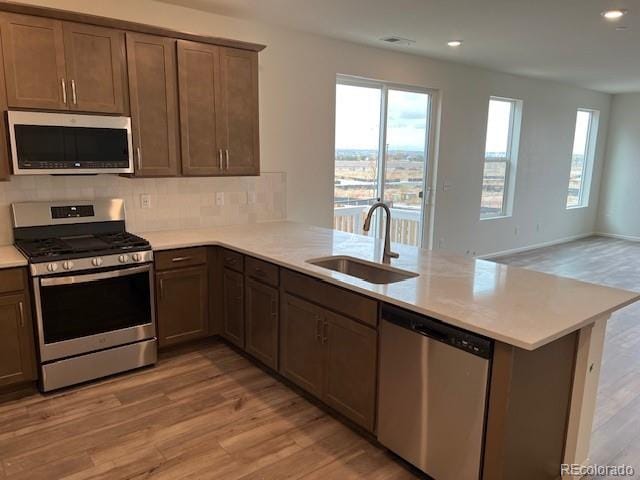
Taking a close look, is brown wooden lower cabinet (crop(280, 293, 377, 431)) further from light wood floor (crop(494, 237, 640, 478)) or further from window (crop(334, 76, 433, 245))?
window (crop(334, 76, 433, 245))

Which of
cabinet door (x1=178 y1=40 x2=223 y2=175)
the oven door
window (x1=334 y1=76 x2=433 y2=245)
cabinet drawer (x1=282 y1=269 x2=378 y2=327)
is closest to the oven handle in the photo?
the oven door

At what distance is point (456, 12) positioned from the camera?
3.55 metres

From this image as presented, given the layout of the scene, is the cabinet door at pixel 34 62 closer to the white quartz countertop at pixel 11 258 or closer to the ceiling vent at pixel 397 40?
the white quartz countertop at pixel 11 258

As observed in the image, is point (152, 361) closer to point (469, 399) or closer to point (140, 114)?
point (140, 114)

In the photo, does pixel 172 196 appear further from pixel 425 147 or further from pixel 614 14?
pixel 614 14

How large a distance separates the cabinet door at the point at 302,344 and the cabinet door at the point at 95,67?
5.76 feet

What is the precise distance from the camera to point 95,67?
9.93ft

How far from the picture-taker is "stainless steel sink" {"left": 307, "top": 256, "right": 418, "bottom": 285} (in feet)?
8.79

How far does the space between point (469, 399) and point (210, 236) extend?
7.62ft

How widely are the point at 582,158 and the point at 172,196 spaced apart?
25.5ft

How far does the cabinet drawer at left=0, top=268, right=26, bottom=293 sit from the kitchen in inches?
0.4

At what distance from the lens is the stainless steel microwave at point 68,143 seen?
9.21 ft

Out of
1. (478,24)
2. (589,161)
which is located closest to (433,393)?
(478,24)

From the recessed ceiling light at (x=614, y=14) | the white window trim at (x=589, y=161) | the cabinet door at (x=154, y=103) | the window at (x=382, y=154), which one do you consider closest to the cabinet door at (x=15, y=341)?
the cabinet door at (x=154, y=103)
